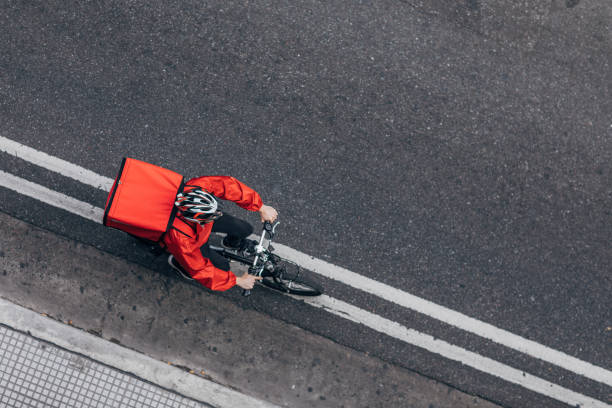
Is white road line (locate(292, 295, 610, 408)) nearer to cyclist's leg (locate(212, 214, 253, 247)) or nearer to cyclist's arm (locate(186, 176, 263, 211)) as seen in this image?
cyclist's leg (locate(212, 214, 253, 247))

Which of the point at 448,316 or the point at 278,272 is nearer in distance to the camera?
the point at 278,272

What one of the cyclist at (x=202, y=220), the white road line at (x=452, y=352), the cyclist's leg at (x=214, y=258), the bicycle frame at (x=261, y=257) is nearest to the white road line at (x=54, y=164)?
the cyclist's leg at (x=214, y=258)

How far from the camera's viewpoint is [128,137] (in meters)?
5.36

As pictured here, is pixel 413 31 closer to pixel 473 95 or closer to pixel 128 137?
pixel 473 95

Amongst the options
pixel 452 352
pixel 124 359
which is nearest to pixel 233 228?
pixel 124 359

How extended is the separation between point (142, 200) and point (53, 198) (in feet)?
7.26

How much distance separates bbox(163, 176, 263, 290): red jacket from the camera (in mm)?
3766

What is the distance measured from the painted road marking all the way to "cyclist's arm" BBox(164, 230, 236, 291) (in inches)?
56.3

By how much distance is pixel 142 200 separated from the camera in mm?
3701

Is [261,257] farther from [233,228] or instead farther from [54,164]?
[54,164]

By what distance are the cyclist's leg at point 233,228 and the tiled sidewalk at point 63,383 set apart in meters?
1.88

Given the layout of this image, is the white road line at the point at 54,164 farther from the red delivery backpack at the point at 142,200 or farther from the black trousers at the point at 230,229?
the red delivery backpack at the point at 142,200

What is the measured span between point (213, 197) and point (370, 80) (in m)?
2.81

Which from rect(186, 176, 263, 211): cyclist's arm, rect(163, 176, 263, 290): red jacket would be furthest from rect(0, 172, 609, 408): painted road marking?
rect(186, 176, 263, 211): cyclist's arm
